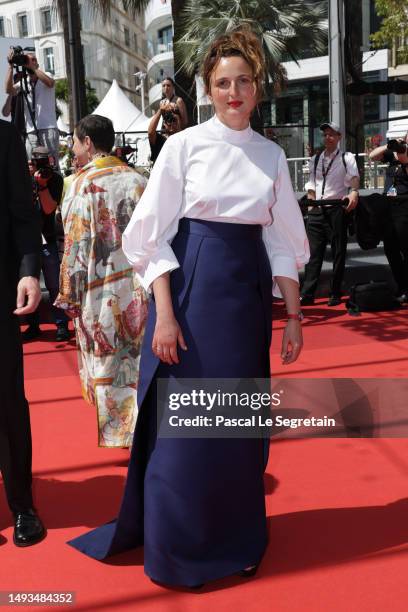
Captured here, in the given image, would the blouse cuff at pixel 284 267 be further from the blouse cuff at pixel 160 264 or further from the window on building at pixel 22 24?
the window on building at pixel 22 24

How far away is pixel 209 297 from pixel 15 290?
90 cm

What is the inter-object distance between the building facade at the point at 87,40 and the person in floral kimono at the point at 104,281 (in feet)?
211

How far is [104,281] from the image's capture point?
11.8ft

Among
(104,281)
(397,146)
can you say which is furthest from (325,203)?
(104,281)

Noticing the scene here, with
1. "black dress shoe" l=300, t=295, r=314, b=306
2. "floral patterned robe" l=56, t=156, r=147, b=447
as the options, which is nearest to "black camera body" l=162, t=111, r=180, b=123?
"black dress shoe" l=300, t=295, r=314, b=306

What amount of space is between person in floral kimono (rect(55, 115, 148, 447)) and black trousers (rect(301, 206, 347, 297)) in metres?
4.44

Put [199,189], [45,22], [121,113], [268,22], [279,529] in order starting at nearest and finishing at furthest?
[199,189]
[279,529]
[121,113]
[268,22]
[45,22]

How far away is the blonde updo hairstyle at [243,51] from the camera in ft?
7.61

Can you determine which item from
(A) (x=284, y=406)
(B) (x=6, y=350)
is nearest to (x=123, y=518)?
(B) (x=6, y=350)

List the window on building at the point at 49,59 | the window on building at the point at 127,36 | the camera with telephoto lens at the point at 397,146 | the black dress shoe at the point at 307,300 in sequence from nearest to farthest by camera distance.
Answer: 1. the camera with telephoto lens at the point at 397,146
2. the black dress shoe at the point at 307,300
3. the window on building at the point at 49,59
4. the window on building at the point at 127,36

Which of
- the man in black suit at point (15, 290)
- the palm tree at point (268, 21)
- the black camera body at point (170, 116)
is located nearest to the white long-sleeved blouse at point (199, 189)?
the man in black suit at point (15, 290)

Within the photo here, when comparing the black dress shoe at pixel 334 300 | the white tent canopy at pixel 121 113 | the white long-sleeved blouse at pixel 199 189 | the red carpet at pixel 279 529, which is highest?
the white tent canopy at pixel 121 113

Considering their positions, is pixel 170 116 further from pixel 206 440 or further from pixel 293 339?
pixel 206 440

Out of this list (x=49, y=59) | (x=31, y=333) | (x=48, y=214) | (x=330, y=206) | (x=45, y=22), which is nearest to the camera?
(x=48, y=214)
